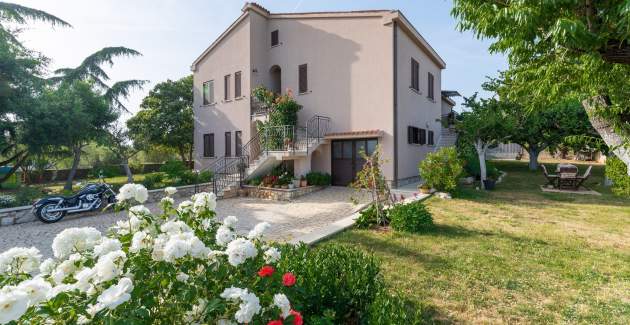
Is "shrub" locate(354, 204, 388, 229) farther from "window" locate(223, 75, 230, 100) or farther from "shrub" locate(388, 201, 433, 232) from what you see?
"window" locate(223, 75, 230, 100)

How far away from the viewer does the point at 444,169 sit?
35.7 feet

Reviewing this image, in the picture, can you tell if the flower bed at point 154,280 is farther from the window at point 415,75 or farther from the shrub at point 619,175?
the window at point 415,75

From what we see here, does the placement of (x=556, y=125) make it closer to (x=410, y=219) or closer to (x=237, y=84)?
(x=410, y=219)

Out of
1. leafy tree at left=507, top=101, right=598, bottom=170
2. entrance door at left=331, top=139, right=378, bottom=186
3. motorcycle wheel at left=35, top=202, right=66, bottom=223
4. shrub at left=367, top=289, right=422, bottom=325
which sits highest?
leafy tree at left=507, top=101, right=598, bottom=170

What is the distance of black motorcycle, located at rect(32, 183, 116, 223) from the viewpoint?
827cm

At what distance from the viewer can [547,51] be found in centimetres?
405

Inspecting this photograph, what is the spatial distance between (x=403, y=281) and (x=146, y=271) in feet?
11.3

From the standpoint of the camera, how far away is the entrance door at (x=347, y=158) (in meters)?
13.6

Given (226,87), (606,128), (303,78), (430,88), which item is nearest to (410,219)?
(606,128)

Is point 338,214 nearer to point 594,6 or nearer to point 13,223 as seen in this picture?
point 594,6

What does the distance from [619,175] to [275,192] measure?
13.0 m

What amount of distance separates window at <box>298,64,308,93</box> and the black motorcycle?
9.69 metres

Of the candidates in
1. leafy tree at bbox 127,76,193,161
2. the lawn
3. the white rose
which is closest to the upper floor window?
leafy tree at bbox 127,76,193,161

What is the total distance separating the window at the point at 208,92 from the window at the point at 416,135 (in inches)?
477
